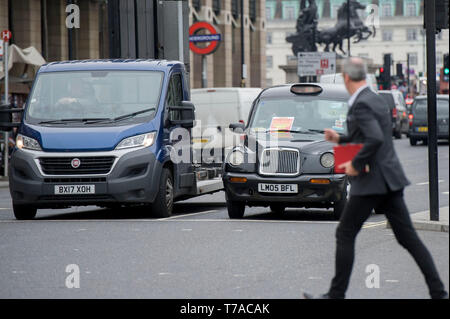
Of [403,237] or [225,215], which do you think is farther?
[225,215]

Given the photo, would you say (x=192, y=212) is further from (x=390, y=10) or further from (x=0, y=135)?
(x=390, y=10)

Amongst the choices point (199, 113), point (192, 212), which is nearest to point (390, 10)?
point (199, 113)

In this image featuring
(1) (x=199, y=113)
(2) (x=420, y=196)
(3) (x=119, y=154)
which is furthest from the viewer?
(1) (x=199, y=113)

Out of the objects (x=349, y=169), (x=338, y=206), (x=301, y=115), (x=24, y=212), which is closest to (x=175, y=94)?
(x=301, y=115)

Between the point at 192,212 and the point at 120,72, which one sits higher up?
the point at 120,72

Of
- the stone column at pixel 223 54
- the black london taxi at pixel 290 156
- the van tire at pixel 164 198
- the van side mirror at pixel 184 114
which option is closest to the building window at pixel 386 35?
the stone column at pixel 223 54

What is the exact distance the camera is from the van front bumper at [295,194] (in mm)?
14602

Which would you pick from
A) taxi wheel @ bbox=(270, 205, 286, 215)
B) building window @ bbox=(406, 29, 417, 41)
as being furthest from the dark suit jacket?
building window @ bbox=(406, 29, 417, 41)

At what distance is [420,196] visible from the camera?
794 inches

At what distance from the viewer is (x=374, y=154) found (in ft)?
24.9

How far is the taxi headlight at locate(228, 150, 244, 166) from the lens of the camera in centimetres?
1507

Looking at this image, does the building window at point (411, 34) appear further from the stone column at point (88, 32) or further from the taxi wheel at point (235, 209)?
the taxi wheel at point (235, 209)
